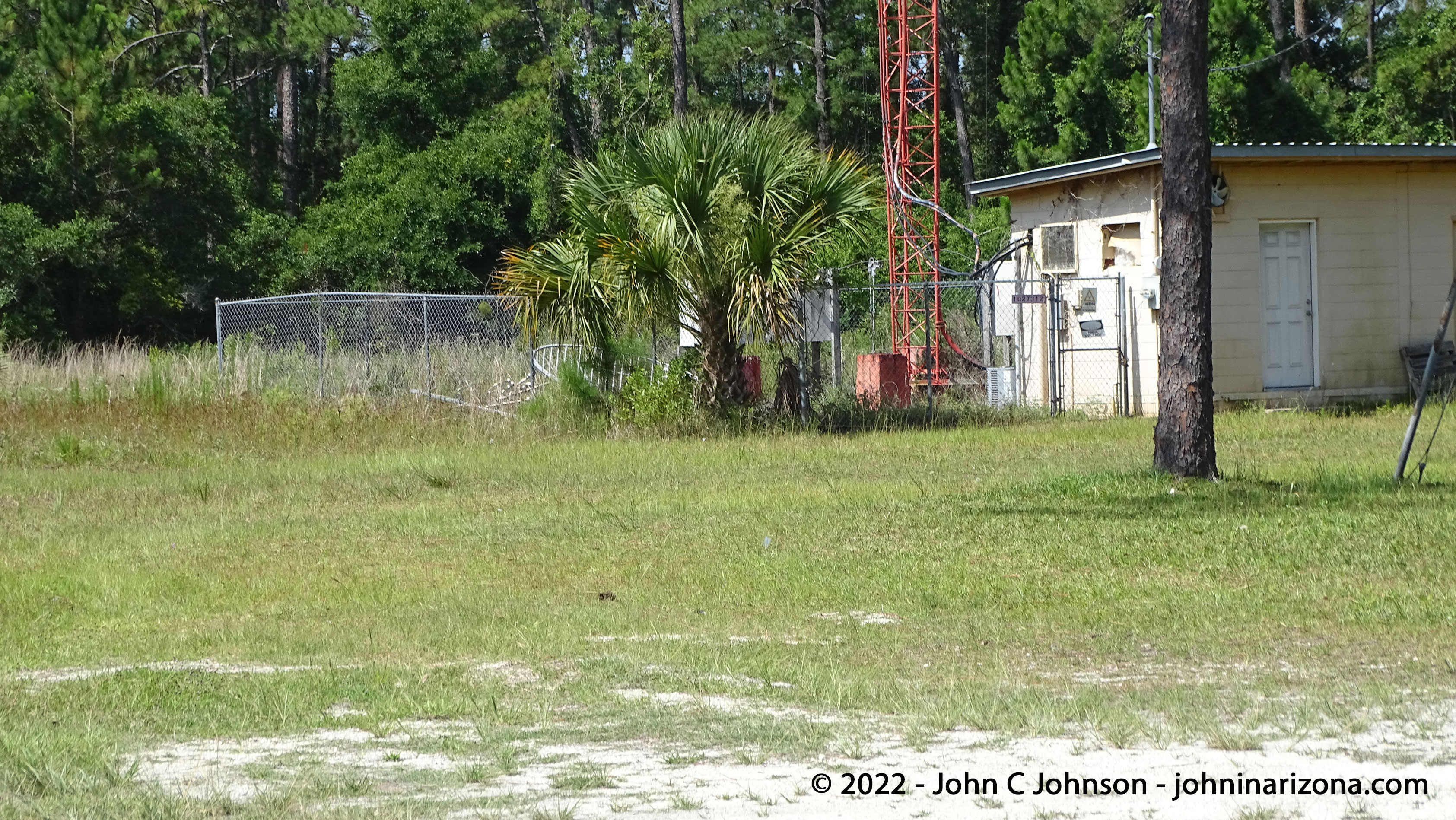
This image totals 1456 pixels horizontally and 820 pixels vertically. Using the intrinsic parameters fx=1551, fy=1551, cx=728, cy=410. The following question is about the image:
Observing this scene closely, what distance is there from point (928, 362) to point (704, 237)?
9077 millimetres

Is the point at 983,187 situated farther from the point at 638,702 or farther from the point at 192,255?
the point at 192,255

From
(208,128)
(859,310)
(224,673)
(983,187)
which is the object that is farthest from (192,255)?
(224,673)

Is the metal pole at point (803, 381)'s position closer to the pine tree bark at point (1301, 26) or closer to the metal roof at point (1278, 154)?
the metal roof at point (1278, 154)

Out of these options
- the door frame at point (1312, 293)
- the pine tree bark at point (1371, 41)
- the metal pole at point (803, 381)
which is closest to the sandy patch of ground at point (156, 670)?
the metal pole at point (803, 381)

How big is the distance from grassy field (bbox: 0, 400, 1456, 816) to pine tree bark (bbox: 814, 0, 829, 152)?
100 ft

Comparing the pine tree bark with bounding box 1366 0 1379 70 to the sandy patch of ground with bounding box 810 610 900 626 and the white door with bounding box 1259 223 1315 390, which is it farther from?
the sandy patch of ground with bounding box 810 610 900 626

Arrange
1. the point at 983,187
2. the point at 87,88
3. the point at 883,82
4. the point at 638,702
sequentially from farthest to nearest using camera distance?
1. the point at 87,88
2. the point at 883,82
3. the point at 983,187
4. the point at 638,702

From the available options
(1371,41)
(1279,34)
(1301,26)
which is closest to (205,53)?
(1279,34)

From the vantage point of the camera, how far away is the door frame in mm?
20219

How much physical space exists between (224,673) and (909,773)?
3378 mm

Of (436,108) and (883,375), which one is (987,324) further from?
(436,108)

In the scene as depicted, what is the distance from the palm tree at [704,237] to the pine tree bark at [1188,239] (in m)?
5.61

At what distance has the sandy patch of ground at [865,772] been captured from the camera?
451 cm

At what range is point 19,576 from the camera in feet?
31.4
